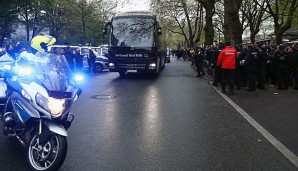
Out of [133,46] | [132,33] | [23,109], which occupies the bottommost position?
[23,109]

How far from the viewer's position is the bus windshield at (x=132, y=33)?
18656mm

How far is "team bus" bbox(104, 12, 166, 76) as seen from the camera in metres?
18.5

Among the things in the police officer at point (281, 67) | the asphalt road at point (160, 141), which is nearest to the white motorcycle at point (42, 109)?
the asphalt road at point (160, 141)

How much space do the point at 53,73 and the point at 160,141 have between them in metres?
2.40

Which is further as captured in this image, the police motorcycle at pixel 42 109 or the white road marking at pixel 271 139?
the white road marking at pixel 271 139

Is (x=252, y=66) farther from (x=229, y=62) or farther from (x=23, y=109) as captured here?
(x=23, y=109)

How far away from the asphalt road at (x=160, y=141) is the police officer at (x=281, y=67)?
4.09 m

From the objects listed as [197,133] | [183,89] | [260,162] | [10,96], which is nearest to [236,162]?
[260,162]

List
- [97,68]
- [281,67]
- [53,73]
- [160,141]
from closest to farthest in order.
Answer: [53,73] < [160,141] < [281,67] < [97,68]

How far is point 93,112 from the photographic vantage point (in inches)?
371

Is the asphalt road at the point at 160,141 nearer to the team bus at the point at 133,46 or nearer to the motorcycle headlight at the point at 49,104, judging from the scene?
the motorcycle headlight at the point at 49,104

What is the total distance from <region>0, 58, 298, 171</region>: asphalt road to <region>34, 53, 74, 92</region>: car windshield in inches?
44.4

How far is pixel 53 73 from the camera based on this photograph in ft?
16.8

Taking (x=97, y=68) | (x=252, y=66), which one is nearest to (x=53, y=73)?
(x=252, y=66)
